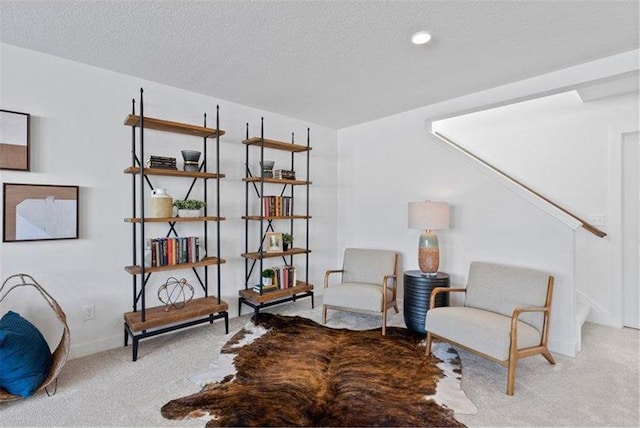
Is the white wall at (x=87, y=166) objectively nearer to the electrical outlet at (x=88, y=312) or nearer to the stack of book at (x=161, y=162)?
the electrical outlet at (x=88, y=312)

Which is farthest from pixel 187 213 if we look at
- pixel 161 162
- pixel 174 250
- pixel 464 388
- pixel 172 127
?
pixel 464 388

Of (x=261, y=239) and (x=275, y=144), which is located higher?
(x=275, y=144)

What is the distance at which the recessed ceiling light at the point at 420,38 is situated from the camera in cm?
220

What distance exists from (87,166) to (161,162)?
1.88 feet

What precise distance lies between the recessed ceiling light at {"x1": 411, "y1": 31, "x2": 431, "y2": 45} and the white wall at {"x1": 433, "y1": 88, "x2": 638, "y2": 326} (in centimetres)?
179

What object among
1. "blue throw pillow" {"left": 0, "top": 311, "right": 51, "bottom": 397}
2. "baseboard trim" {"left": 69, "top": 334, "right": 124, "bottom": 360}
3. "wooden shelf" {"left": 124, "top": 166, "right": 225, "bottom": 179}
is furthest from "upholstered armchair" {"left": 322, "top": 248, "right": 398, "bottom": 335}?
"blue throw pillow" {"left": 0, "top": 311, "right": 51, "bottom": 397}

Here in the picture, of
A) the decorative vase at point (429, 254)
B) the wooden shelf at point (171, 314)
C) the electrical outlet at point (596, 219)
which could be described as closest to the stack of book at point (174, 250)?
the wooden shelf at point (171, 314)

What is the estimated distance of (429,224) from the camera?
321 centimetres

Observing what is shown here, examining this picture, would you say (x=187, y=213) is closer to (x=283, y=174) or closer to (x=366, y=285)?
(x=283, y=174)

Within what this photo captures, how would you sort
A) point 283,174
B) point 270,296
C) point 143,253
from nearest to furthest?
point 143,253, point 270,296, point 283,174

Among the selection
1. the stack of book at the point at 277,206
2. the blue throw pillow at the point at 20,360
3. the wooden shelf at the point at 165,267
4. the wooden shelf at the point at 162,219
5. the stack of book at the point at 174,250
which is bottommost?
the blue throw pillow at the point at 20,360

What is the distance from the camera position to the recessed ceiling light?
2.20 meters

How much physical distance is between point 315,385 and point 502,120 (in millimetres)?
3793

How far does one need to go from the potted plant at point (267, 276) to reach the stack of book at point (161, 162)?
57.7 inches
